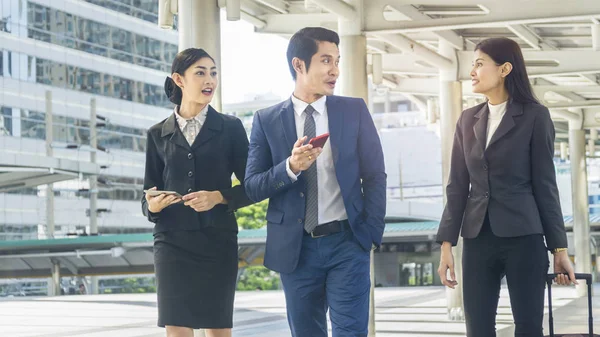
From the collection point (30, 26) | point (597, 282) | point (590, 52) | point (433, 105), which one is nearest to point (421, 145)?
point (30, 26)

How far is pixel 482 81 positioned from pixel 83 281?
51.4m

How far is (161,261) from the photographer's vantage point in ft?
17.0

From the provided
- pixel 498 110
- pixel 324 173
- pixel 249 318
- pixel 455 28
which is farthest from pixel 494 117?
pixel 249 318

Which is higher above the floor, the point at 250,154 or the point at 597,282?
the point at 250,154

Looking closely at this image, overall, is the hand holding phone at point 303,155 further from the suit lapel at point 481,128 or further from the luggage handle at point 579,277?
the luggage handle at point 579,277

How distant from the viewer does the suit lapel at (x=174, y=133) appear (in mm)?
5252

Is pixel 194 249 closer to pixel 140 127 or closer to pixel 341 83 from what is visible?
pixel 341 83

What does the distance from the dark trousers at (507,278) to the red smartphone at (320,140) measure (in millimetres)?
882

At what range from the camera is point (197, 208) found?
4.98 metres

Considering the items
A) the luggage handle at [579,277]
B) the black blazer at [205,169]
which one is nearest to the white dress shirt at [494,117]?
the luggage handle at [579,277]

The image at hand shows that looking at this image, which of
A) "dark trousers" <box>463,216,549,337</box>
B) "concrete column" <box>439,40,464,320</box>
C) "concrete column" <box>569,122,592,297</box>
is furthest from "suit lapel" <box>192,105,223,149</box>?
"concrete column" <box>569,122,592,297</box>

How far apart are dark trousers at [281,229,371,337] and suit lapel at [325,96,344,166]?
36 cm

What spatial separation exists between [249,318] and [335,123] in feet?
48.0

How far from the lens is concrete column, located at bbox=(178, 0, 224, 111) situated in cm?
830
